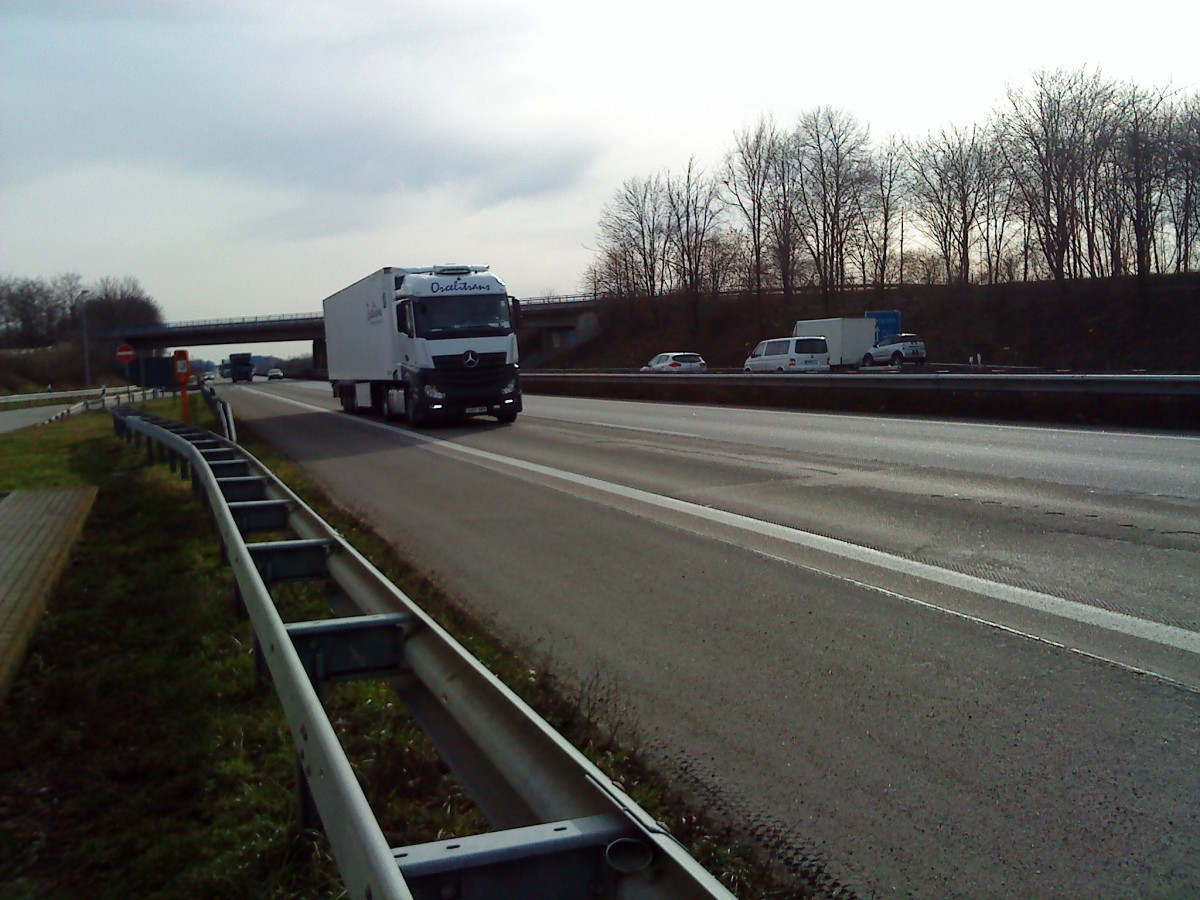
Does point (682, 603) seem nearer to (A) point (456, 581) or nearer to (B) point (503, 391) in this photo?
(A) point (456, 581)

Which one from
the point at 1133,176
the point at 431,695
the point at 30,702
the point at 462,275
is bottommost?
the point at 30,702

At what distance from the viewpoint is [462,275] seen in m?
24.6

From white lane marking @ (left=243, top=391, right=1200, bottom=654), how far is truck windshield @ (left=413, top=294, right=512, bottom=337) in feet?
38.3

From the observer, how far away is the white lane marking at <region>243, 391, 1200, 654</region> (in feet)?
19.3

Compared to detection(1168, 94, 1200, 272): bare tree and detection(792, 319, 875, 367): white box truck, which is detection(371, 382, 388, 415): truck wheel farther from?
detection(1168, 94, 1200, 272): bare tree

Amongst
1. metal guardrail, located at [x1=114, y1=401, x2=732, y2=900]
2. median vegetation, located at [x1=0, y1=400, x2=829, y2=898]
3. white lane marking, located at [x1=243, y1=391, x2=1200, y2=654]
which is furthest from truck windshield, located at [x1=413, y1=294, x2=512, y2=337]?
metal guardrail, located at [x1=114, y1=401, x2=732, y2=900]

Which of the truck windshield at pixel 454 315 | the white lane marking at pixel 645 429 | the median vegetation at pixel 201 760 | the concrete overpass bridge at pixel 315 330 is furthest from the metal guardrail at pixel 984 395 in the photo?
the concrete overpass bridge at pixel 315 330

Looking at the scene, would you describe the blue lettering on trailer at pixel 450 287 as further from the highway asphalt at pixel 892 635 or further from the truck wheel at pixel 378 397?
the highway asphalt at pixel 892 635

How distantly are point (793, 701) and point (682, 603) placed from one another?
206 centimetres

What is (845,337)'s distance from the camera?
1917 inches

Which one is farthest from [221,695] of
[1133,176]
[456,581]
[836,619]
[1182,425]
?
[1133,176]

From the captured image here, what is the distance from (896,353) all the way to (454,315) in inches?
1162

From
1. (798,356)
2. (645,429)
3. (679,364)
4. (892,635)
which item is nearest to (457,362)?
(645,429)

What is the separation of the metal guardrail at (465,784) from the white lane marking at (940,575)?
395cm
